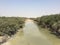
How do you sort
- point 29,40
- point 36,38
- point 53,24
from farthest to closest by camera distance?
1. point 53,24
2. point 36,38
3. point 29,40

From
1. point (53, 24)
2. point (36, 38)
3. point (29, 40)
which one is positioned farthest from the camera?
point (53, 24)

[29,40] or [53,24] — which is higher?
[53,24]

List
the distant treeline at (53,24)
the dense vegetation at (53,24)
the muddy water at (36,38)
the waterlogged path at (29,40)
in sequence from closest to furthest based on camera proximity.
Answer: the waterlogged path at (29,40)
the muddy water at (36,38)
the dense vegetation at (53,24)
the distant treeline at (53,24)

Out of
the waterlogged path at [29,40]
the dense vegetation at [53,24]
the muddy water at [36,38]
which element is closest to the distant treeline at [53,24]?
the dense vegetation at [53,24]

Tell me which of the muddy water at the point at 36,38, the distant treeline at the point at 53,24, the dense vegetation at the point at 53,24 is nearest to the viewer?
the muddy water at the point at 36,38

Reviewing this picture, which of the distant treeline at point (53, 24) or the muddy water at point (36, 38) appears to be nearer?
the muddy water at point (36, 38)

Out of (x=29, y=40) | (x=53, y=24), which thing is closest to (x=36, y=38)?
(x=29, y=40)

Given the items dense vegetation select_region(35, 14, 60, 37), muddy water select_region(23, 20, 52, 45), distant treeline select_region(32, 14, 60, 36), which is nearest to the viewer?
muddy water select_region(23, 20, 52, 45)

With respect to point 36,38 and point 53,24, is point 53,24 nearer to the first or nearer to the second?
point 53,24

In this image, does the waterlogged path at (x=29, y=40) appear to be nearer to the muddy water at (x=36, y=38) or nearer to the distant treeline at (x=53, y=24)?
the muddy water at (x=36, y=38)

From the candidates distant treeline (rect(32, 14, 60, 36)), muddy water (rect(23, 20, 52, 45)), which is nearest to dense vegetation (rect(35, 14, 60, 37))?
distant treeline (rect(32, 14, 60, 36))

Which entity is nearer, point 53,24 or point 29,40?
point 29,40

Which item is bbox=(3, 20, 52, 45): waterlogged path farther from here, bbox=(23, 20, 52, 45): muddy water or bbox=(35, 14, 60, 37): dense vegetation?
bbox=(35, 14, 60, 37): dense vegetation
